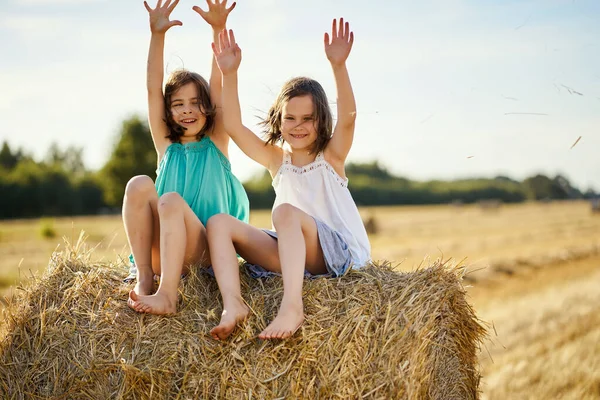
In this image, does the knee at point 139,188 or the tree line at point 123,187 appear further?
the tree line at point 123,187

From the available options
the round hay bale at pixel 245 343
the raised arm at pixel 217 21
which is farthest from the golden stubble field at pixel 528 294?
the raised arm at pixel 217 21

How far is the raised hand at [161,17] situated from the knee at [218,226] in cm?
129

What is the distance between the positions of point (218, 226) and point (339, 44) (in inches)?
46.2

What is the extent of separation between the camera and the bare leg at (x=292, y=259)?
107 inches

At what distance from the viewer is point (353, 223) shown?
348cm

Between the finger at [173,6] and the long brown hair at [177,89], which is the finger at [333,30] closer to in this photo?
the long brown hair at [177,89]

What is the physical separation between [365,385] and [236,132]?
157 centimetres

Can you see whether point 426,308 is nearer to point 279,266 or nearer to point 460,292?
point 460,292

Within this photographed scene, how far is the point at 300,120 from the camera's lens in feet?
11.5

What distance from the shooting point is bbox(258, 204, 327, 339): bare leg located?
2729mm

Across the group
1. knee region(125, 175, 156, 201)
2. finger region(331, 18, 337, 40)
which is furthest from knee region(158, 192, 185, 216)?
finger region(331, 18, 337, 40)

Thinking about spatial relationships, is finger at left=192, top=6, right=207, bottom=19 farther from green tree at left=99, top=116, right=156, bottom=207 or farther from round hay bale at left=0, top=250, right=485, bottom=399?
green tree at left=99, top=116, right=156, bottom=207

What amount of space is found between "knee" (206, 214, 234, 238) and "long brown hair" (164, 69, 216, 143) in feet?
2.78

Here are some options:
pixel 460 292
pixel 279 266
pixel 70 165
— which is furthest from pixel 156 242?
pixel 70 165
